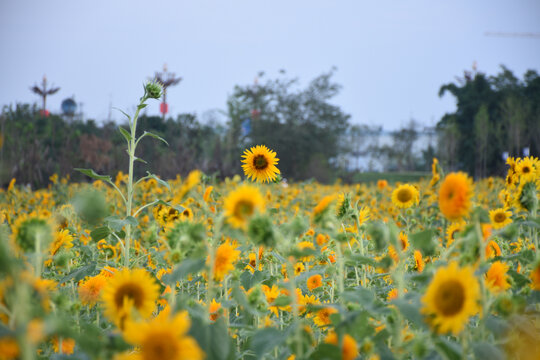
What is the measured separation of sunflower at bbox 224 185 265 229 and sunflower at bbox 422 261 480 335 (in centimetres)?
33

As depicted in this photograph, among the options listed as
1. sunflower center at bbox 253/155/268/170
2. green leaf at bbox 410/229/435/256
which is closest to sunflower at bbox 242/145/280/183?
sunflower center at bbox 253/155/268/170

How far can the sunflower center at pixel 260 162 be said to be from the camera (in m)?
1.78

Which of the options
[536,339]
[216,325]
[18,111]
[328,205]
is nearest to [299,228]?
[328,205]

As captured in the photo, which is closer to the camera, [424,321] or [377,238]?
[424,321]

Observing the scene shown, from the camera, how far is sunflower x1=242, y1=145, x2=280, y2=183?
177cm

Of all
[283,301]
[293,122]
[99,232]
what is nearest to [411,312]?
[283,301]

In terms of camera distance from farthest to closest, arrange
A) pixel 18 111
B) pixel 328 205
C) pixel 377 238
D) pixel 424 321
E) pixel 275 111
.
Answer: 1. pixel 275 111
2. pixel 18 111
3. pixel 328 205
4. pixel 377 238
5. pixel 424 321

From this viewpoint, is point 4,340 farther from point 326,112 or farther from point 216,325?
point 326,112

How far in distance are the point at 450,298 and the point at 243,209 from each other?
1.24ft

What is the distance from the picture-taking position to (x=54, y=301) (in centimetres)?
91

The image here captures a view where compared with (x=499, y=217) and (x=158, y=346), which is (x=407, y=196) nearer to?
(x=499, y=217)

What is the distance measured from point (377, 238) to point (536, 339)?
0.32 m

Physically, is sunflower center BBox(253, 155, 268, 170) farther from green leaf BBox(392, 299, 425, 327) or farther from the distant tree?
the distant tree

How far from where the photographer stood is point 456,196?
90 cm
